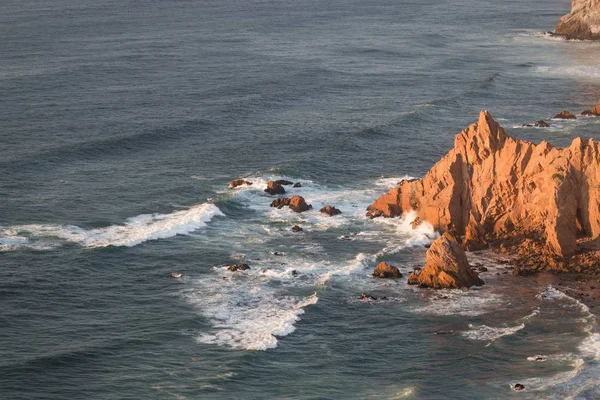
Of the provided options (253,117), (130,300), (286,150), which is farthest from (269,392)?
(253,117)

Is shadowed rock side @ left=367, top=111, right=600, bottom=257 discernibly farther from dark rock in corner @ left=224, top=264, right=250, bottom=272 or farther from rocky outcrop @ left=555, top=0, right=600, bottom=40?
rocky outcrop @ left=555, top=0, right=600, bottom=40

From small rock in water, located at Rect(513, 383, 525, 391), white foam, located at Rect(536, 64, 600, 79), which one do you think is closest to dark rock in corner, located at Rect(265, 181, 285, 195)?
Answer: small rock in water, located at Rect(513, 383, 525, 391)

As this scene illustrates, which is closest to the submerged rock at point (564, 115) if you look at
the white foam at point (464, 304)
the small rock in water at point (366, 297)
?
the white foam at point (464, 304)

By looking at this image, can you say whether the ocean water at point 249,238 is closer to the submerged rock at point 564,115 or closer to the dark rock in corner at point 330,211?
the dark rock in corner at point 330,211

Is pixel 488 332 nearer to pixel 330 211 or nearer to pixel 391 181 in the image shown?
pixel 330 211

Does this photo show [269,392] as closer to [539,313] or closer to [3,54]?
[539,313]
